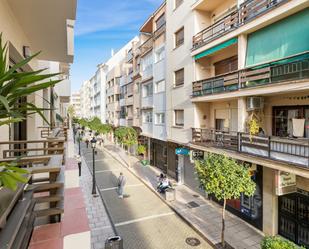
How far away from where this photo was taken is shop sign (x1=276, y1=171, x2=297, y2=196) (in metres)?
8.67

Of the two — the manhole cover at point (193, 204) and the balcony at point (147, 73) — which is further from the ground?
the balcony at point (147, 73)

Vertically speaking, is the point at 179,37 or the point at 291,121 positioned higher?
the point at 179,37

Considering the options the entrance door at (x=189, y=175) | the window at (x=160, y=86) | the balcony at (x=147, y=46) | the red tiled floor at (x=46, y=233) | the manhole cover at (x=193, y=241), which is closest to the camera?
the red tiled floor at (x=46, y=233)

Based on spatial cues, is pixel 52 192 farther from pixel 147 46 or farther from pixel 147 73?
pixel 147 46

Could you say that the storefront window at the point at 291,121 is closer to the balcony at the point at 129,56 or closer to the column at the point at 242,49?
the column at the point at 242,49

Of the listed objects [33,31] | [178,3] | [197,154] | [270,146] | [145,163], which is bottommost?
[145,163]

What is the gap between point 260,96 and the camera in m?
9.84

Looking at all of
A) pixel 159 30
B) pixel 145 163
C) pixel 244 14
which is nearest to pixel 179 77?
pixel 159 30

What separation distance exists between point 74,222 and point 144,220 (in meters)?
9.74

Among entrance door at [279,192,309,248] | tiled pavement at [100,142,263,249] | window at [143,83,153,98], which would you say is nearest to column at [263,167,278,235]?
entrance door at [279,192,309,248]

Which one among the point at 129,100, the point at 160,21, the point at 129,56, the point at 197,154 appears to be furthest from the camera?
the point at 129,56

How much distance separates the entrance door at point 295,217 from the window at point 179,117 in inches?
320

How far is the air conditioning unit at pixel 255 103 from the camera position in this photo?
9.73 m

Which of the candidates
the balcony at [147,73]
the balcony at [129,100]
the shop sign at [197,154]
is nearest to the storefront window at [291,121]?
the shop sign at [197,154]
